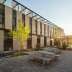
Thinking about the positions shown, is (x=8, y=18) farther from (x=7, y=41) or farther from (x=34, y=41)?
(x=34, y=41)

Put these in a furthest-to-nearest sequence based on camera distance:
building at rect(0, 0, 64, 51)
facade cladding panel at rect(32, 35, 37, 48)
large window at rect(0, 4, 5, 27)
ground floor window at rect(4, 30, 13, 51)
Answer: facade cladding panel at rect(32, 35, 37, 48) < ground floor window at rect(4, 30, 13, 51) < building at rect(0, 0, 64, 51) < large window at rect(0, 4, 5, 27)

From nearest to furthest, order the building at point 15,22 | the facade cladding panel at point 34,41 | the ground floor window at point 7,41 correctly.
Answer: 1. the building at point 15,22
2. the ground floor window at point 7,41
3. the facade cladding panel at point 34,41

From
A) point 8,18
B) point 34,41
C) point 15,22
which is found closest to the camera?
point 8,18

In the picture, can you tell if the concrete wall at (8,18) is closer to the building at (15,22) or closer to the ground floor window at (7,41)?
the building at (15,22)

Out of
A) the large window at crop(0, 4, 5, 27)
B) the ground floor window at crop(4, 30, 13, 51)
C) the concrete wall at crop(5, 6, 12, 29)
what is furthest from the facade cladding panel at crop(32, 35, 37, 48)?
the large window at crop(0, 4, 5, 27)

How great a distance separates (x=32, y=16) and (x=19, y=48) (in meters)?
11.0

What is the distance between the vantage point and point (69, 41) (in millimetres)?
45156

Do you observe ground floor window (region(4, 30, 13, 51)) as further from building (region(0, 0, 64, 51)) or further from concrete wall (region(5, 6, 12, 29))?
concrete wall (region(5, 6, 12, 29))

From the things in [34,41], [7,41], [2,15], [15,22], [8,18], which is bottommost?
[34,41]

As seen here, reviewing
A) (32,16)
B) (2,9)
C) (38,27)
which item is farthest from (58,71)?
(38,27)

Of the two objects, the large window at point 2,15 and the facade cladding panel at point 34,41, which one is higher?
the large window at point 2,15

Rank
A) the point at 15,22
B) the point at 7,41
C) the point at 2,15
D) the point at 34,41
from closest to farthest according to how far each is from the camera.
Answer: the point at 2,15 → the point at 7,41 → the point at 15,22 → the point at 34,41

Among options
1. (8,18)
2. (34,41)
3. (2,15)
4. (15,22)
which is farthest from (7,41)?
(34,41)

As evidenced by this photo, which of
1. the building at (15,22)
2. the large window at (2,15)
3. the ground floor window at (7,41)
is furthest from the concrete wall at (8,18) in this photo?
the ground floor window at (7,41)
